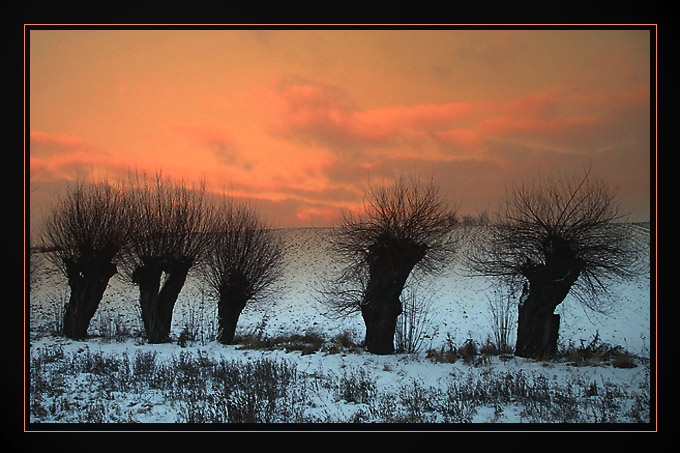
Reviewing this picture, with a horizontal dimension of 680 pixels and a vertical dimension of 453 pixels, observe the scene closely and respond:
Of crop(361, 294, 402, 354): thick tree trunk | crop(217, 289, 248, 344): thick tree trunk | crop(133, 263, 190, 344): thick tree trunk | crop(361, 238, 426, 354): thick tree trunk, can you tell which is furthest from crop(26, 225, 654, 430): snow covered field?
crop(217, 289, 248, 344): thick tree trunk

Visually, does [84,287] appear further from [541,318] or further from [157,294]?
[541,318]

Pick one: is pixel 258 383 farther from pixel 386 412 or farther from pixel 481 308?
pixel 481 308

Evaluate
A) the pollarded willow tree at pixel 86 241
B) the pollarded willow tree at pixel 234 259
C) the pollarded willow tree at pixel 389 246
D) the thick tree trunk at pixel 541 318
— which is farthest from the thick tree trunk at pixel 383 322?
the pollarded willow tree at pixel 86 241

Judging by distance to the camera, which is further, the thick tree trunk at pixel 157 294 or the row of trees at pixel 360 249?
the thick tree trunk at pixel 157 294

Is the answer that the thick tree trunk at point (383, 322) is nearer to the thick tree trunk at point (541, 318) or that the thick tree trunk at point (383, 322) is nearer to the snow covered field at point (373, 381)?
the snow covered field at point (373, 381)

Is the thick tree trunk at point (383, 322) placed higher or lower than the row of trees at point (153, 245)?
lower

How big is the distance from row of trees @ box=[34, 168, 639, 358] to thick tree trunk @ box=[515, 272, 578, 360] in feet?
0.08

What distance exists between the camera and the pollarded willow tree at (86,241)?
1409 centimetres

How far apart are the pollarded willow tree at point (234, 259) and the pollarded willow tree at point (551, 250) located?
721cm

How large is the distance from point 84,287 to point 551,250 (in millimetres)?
13631

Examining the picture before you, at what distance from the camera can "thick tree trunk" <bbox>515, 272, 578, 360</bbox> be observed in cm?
1112

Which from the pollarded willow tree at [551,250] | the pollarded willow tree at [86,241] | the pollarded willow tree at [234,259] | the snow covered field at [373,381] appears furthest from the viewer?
the pollarded willow tree at [234,259]

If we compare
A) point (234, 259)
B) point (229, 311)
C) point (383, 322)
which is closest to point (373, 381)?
point (383, 322)
